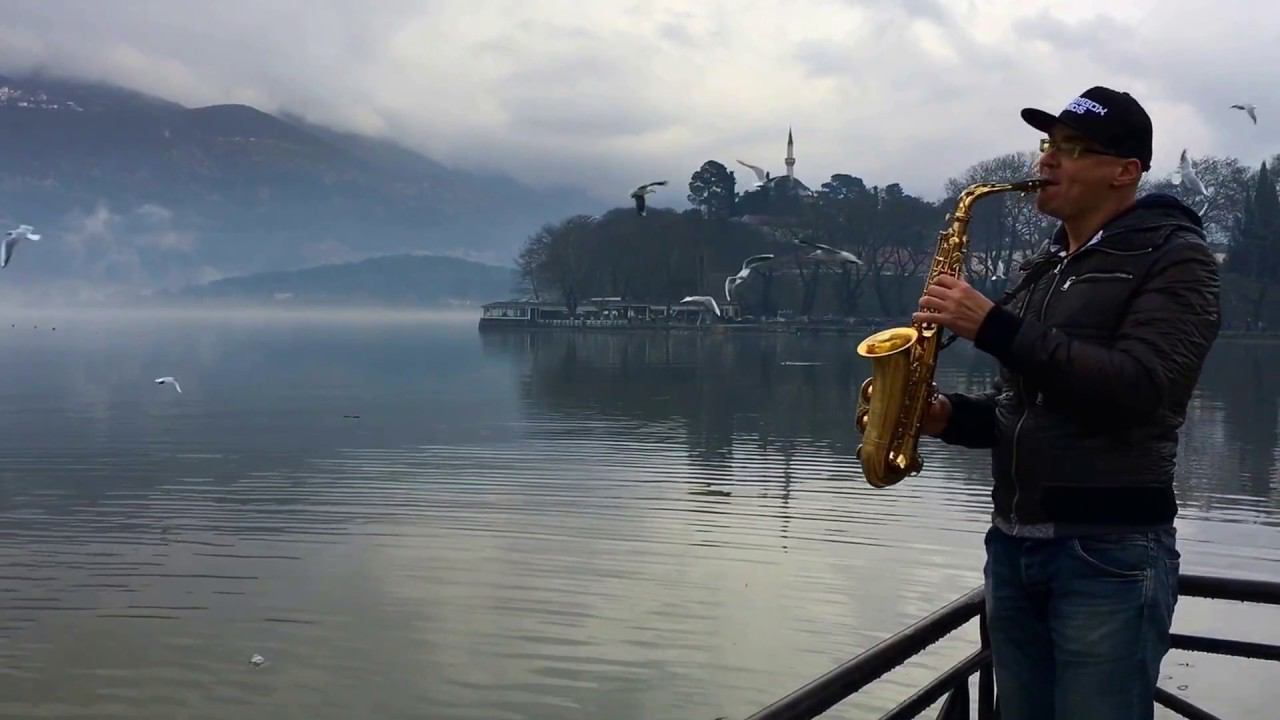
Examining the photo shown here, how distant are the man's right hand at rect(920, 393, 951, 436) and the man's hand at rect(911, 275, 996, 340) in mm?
385

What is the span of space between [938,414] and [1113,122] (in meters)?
0.80

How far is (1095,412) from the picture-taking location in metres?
2.52

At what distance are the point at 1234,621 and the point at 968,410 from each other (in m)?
10.4

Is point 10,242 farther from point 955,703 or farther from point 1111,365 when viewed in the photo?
point 1111,365

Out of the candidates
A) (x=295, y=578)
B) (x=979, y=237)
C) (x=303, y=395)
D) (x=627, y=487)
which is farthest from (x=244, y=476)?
(x=979, y=237)

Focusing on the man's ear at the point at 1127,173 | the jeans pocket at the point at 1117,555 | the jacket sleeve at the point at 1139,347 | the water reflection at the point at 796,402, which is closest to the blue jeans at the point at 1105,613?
the jeans pocket at the point at 1117,555

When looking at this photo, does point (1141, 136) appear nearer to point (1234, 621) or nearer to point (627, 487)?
point (1234, 621)

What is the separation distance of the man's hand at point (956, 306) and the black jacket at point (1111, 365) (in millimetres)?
28

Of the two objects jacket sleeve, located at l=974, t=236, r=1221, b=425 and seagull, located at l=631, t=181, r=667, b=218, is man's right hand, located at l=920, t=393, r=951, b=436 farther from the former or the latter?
seagull, located at l=631, t=181, r=667, b=218

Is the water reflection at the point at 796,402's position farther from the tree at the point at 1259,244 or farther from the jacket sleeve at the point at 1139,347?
the jacket sleeve at the point at 1139,347

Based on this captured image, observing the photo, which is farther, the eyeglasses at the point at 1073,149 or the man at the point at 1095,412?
the eyeglasses at the point at 1073,149

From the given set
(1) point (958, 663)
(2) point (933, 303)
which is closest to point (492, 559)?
(1) point (958, 663)

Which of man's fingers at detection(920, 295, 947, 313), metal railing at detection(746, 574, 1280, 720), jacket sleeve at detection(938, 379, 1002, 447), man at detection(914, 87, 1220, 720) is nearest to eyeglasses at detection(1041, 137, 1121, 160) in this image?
man at detection(914, 87, 1220, 720)

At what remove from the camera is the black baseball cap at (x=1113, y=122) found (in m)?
2.68
